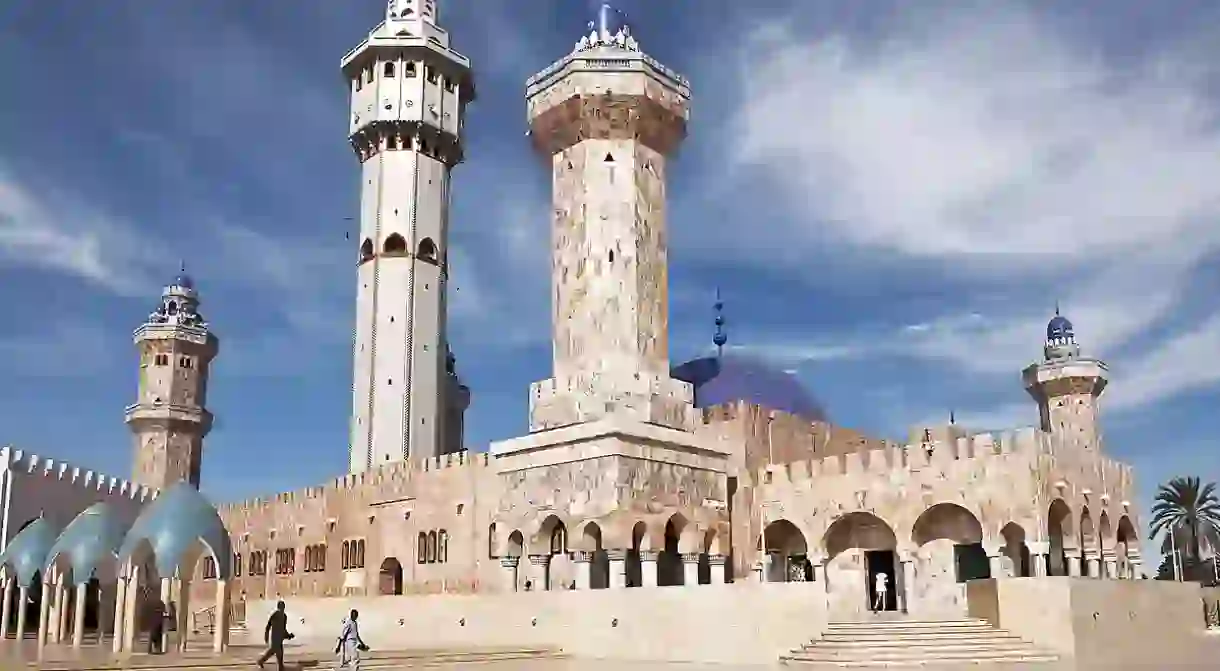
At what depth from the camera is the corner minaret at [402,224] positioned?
35250 millimetres

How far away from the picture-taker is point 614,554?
21.0m

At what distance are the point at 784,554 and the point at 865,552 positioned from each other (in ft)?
7.34

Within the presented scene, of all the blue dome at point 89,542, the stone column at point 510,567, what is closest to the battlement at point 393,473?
the stone column at point 510,567

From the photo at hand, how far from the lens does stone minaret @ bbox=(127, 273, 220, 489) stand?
4341cm

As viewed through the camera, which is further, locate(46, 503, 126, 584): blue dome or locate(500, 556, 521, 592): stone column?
locate(500, 556, 521, 592): stone column

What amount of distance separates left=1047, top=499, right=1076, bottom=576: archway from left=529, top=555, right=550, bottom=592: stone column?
993 centimetres

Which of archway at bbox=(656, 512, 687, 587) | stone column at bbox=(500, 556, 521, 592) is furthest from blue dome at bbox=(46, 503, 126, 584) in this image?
archway at bbox=(656, 512, 687, 587)

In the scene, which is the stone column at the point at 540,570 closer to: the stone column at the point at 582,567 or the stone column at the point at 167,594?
the stone column at the point at 582,567

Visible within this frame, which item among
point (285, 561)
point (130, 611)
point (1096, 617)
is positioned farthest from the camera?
point (285, 561)

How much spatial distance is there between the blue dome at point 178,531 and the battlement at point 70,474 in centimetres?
1319

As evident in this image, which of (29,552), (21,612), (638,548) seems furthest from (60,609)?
(638,548)

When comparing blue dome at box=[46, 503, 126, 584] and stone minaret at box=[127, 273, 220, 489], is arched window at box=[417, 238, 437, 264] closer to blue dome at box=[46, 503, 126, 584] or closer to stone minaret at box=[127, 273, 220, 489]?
stone minaret at box=[127, 273, 220, 489]

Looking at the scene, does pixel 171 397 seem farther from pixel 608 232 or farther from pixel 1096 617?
pixel 1096 617

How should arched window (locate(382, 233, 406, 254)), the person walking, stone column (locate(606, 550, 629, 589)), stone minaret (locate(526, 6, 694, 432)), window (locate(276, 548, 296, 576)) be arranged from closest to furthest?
the person walking
stone column (locate(606, 550, 629, 589))
stone minaret (locate(526, 6, 694, 432))
window (locate(276, 548, 296, 576))
arched window (locate(382, 233, 406, 254))
